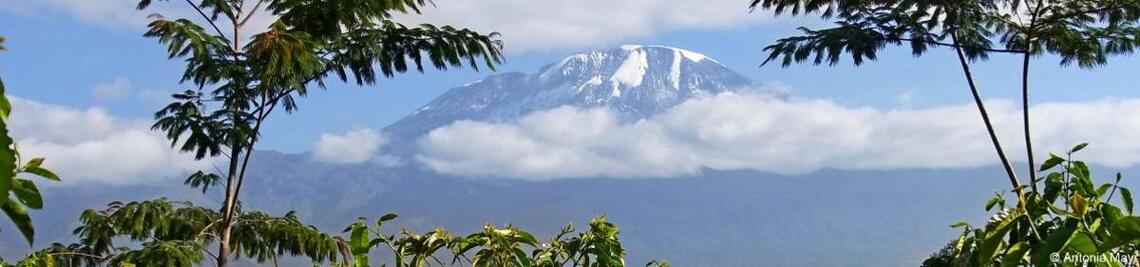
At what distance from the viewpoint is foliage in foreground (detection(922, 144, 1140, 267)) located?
1331 millimetres

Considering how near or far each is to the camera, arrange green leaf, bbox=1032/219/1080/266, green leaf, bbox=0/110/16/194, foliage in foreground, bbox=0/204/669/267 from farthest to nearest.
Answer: foliage in foreground, bbox=0/204/669/267, green leaf, bbox=1032/219/1080/266, green leaf, bbox=0/110/16/194

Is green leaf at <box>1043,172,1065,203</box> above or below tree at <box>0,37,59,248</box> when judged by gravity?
above

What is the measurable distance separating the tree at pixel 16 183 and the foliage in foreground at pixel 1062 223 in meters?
1.07

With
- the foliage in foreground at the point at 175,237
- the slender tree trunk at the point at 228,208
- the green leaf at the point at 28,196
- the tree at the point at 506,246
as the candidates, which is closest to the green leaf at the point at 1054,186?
the tree at the point at 506,246

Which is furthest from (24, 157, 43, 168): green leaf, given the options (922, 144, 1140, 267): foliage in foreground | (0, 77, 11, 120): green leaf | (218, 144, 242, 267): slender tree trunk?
(218, 144, 242, 267): slender tree trunk

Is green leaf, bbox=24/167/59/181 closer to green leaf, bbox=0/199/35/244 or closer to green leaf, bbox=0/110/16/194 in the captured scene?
green leaf, bbox=0/199/35/244

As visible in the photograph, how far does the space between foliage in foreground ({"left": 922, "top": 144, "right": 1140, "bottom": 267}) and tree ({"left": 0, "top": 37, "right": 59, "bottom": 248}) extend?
1067 millimetres

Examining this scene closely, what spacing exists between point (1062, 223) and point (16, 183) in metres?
1.21

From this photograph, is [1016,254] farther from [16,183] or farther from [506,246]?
A: [16,183]

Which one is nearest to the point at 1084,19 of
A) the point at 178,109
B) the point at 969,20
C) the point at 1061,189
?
the point at 969,20

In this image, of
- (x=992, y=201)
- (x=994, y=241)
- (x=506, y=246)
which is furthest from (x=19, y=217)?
(x=992, y=201)

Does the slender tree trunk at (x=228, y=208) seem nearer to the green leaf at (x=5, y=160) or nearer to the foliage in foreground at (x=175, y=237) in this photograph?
the foliage in foreground at (x=175, y=237)

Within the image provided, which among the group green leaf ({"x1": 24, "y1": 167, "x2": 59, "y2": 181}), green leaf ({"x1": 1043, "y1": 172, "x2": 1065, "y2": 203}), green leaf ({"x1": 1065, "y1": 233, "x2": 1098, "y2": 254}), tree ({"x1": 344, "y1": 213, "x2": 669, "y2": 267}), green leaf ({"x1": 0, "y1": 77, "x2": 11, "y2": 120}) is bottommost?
green leaf ({"x1": 0, "y1": 77, "x2": 11, "y2": 120})

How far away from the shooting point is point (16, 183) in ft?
3.90
